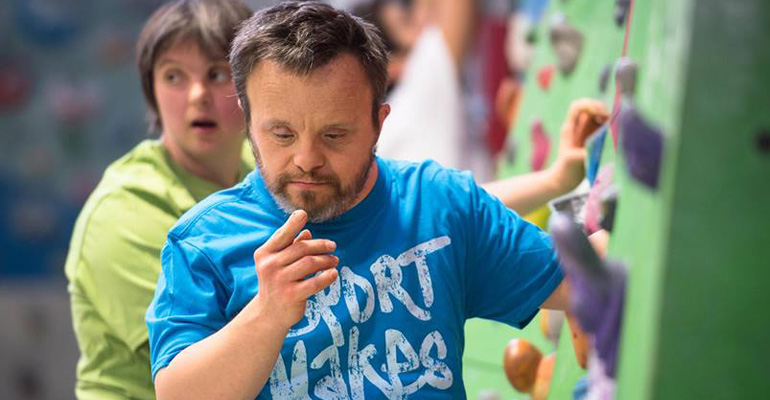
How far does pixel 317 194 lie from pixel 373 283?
10 centimetres

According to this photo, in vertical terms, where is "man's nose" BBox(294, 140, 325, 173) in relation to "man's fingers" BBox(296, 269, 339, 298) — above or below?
above

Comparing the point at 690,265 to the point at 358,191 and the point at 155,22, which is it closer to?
the point at 358,191

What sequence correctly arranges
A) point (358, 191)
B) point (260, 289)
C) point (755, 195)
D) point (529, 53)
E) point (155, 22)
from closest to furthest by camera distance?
point (755, 195)
point (260, 289)
point (358, 191)
point (155, 22)
point (529, 53)

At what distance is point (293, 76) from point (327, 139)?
7 cm

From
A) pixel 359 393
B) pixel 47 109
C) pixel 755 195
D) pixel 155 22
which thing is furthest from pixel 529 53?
Answer: pixel 47 109

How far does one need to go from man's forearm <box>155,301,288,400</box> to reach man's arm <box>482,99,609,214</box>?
49cm

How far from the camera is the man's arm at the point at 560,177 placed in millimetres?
1443

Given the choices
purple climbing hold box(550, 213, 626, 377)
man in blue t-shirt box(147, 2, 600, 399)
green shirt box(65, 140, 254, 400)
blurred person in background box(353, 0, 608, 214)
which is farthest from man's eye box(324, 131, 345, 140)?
blurred person in background box(353, 0, 608, 214)

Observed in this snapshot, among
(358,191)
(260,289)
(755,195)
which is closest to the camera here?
(755,195)

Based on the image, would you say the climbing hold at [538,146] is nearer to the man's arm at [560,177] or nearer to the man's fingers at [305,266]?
the man's arm at [560,177]

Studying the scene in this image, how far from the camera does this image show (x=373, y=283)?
112cm

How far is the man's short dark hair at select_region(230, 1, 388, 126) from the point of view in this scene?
1066 millimetres

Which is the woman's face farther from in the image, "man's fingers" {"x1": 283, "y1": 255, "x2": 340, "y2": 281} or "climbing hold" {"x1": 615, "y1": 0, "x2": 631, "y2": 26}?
"man's fingers" {"x1": 283, "y1": 255, "x2": 340, "y2": 281}

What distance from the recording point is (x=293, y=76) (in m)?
1.06
